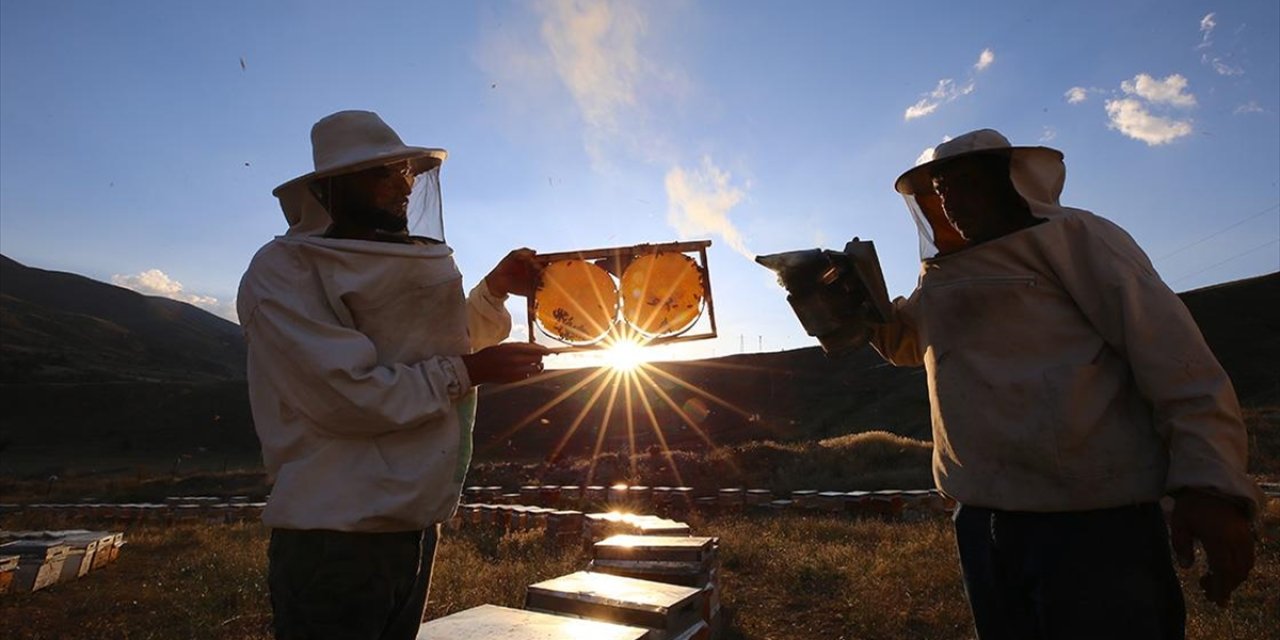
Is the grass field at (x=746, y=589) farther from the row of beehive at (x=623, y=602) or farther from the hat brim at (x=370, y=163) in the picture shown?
the hat brim at (x=370, y=163)

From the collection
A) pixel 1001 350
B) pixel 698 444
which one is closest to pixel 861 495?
pixel 1001 350

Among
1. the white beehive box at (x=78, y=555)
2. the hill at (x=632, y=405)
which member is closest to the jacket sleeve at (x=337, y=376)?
the white beehive box at (x=78, y=555)

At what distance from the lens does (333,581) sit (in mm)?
2031

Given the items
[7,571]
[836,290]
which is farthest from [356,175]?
[7,571]

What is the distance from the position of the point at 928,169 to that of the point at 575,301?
5.28 ft

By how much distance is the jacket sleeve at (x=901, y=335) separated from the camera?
3.08 meters

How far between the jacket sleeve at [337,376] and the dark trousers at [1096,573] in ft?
6.26

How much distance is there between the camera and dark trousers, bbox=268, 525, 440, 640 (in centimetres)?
204

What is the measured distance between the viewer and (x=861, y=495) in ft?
41.4

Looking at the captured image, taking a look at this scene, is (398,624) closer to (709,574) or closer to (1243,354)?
(709,574)

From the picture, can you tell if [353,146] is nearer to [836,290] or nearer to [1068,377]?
[836,290]

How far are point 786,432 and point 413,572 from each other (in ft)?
110

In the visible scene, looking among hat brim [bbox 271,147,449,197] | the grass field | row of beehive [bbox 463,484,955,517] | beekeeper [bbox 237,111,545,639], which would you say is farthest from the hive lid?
row of beehive [bbox 463,484,955,517]

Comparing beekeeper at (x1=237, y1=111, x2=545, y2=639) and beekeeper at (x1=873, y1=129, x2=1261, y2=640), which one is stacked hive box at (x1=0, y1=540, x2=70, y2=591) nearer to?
beekeeper at (x1=237, y1=111, x2=545, y2=639)
